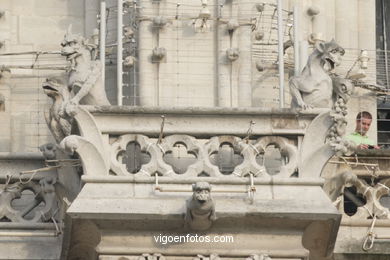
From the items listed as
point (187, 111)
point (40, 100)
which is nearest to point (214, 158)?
point (187, 111)

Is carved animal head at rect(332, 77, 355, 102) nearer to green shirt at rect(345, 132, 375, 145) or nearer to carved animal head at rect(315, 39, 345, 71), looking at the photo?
carved animal head at rect(315, 39, 345, 71)

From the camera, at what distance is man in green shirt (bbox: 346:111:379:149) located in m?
36.1

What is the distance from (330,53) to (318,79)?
12.6 inches

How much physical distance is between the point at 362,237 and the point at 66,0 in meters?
4.91

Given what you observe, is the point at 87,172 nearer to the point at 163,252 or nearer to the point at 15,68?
the point at 163,252

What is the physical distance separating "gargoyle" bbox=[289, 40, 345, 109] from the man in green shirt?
Result: 151 centimetres

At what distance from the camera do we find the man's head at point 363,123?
36219 mm

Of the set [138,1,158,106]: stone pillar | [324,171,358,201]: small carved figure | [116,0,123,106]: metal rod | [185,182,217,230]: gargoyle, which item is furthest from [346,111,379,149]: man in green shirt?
[185,182,217,230]: gargoyle

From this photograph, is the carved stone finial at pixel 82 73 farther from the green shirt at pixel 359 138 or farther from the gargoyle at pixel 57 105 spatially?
the green shirt at pixel 359 138

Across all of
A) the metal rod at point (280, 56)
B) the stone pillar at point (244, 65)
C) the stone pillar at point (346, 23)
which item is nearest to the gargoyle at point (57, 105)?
the stone pillar at point (244, 65)

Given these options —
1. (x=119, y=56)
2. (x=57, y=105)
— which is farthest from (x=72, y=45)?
(x=119, y=56)

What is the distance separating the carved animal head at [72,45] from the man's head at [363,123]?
138 inches

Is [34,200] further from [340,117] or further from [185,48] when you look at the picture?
[340,117]

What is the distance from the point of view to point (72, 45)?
34844 millimetres
